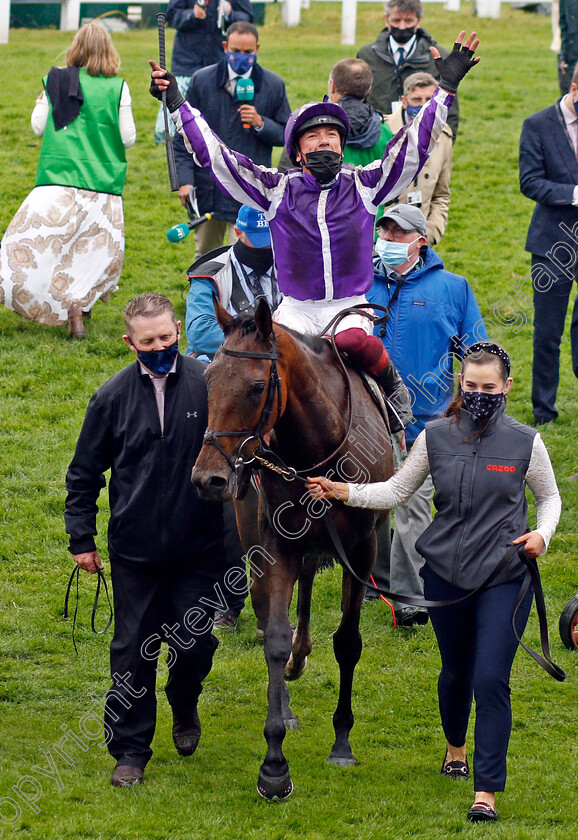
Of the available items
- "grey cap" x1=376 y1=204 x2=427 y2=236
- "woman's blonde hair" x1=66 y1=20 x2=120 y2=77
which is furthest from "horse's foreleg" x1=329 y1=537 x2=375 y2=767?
"woman's blonde hair" x1=66 y1=20 x2=120 y2=77

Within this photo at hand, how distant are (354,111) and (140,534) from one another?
449 centimetres

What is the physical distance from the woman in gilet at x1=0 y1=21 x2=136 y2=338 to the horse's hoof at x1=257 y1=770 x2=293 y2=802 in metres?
6.03

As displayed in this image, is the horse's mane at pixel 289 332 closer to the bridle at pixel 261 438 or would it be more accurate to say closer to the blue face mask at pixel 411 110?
the bridle at pixel 261 438

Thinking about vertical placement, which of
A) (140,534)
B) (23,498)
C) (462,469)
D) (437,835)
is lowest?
(23,498)

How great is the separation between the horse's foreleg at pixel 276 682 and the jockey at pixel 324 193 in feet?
3.82

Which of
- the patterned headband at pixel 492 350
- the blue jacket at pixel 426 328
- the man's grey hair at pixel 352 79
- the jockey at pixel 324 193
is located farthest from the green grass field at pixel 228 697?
the man's grey hair at pixel 352 79

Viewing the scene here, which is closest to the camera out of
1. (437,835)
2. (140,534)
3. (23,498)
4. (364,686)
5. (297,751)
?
(437,835)

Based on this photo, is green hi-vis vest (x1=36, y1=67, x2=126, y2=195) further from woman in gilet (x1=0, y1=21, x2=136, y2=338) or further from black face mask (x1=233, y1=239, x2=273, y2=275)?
black face mask (x1=233, y1=239, x2=273, y2=275)

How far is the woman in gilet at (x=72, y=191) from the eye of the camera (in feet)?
32.4

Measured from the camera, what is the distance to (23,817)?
16.0 feet

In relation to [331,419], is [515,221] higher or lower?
lower

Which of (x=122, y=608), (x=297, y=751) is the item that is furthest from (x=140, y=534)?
(x=297, y=751)

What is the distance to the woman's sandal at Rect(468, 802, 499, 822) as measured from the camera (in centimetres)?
473

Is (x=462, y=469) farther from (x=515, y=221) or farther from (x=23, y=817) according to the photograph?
(x=515, y=221)
